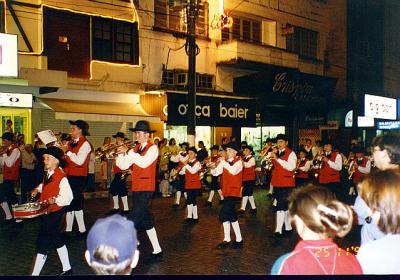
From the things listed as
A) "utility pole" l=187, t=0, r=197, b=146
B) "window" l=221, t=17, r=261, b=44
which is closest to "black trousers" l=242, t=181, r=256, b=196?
"utility pole" l=187, t=0, r=197, b=146

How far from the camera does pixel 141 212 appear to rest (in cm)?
708

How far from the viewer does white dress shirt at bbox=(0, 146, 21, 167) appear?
10047mm

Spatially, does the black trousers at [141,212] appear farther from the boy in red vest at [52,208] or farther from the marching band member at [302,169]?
the marching band member at [302,169]

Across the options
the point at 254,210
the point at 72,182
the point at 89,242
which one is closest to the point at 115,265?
the point at 89,242

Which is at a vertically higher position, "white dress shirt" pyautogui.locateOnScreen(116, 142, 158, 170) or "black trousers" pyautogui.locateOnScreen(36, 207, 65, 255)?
"white dress shirt" pyautogui.locateOnScreen(116, 142, 158, 170)

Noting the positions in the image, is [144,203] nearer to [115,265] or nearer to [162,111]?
[115,265]

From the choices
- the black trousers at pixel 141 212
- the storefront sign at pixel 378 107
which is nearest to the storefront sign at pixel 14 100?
the black trousers at pixel 141 212

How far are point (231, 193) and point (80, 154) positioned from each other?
3174 millimetres

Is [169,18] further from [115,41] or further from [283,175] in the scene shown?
[283,175]

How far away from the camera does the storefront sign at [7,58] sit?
11.4 meters

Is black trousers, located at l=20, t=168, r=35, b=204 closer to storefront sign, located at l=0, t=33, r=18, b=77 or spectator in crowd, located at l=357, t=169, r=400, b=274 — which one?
storefront sign, located at l=0, t=33, r=18, b=77

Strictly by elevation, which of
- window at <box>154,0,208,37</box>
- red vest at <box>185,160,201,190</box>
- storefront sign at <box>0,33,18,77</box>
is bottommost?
red vest at <box>185,160,201,190</box>

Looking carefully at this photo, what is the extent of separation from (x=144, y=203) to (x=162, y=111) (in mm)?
9845

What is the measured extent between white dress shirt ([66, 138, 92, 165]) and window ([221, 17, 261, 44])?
12.9 m
